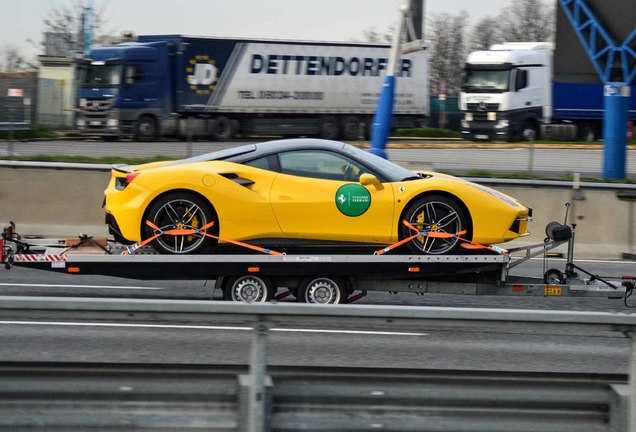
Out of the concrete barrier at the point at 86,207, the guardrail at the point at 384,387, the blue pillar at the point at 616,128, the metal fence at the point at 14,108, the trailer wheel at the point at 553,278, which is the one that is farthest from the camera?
the metal fence at the point at 14,108

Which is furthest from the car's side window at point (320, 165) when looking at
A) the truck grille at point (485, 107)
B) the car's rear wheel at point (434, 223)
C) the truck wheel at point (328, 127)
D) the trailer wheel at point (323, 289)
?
the truck grille at point (485, 107)

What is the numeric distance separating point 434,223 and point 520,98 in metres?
26.4

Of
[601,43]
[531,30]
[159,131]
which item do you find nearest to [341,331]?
[601,43]

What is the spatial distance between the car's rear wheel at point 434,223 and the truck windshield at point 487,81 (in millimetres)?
26064

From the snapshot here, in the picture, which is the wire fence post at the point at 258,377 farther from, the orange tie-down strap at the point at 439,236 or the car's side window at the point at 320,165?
the car's side window at the point at 320,165

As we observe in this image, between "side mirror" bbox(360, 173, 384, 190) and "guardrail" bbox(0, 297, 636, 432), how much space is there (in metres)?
5.52

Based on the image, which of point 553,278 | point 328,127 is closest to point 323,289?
point 553,278

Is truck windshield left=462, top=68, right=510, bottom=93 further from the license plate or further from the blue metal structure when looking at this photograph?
the license plate

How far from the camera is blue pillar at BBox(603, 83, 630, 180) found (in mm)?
19938

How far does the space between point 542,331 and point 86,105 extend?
29.0 meters

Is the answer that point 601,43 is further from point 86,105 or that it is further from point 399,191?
point 86,105

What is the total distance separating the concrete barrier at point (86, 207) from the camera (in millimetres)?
15078

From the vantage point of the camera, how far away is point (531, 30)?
7038 centimetres

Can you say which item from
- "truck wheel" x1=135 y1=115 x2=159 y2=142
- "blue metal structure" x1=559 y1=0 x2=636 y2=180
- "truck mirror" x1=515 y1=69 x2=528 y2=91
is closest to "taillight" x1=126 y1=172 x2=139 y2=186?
"blue metal structure" x1=559 y1=0 x2=636 y2=180
